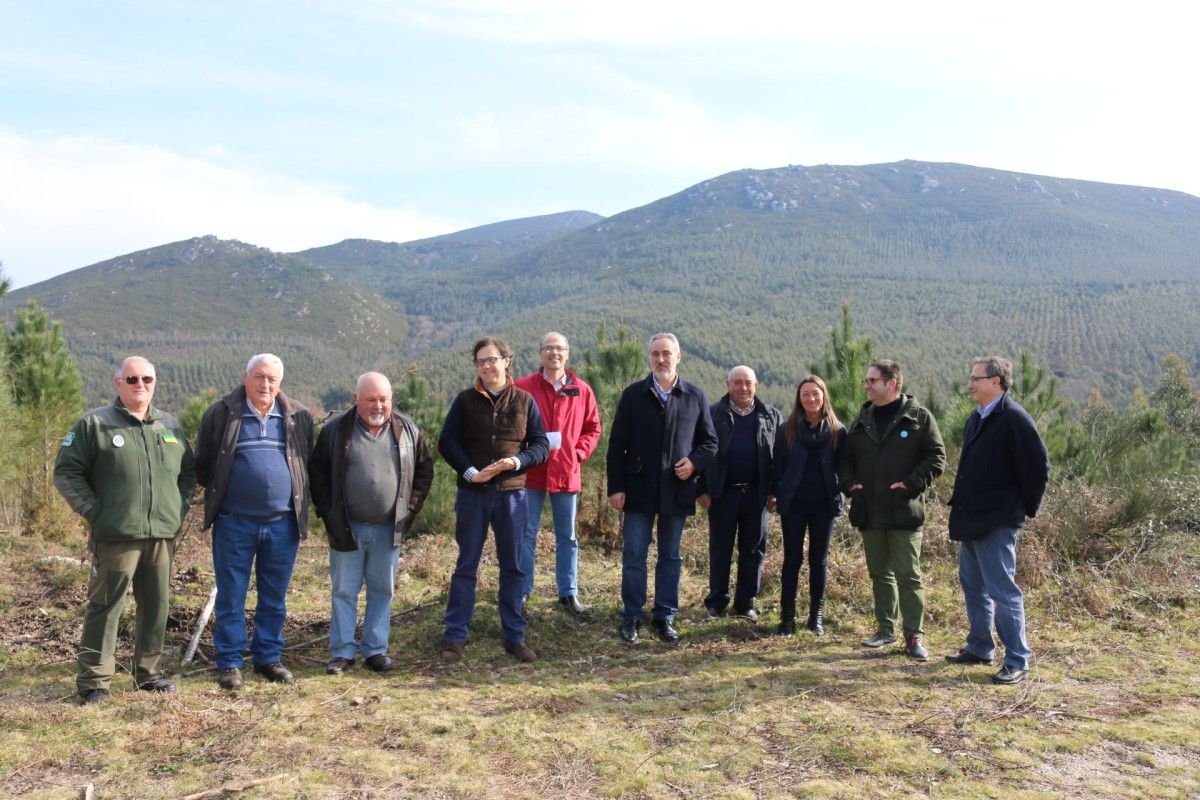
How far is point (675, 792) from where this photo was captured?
324cm

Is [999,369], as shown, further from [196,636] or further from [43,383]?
[43,383]

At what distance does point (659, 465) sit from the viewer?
517 cm

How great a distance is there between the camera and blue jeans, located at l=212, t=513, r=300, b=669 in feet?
14.2

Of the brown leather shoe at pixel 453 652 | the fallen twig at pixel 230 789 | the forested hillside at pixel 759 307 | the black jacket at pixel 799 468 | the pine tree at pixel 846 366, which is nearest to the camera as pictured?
the fallen twig at pixel 230 789

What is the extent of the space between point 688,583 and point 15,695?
4806 millimetres

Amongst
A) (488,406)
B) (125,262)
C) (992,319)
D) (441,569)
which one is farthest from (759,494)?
(125,262)

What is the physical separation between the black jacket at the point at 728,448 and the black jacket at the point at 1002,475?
1.33 metres

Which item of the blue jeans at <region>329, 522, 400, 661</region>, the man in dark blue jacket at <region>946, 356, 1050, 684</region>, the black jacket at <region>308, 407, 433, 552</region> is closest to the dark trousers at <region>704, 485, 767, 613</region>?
the man in dark blue jacket at <region>946, 356, 1050, 684</region>

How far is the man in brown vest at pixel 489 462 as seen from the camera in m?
4.75

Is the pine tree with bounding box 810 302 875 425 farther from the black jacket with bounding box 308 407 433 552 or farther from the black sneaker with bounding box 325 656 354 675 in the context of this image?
the black sneaker with bounding box 325 656 354 675

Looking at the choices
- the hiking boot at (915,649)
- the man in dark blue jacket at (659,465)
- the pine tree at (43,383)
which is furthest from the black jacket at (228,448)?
the pine tree at (43,383)

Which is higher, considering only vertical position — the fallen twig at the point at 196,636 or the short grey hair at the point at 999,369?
the short grey hair at the point at 999,369

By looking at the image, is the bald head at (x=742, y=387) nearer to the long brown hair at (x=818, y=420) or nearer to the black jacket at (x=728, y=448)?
the black jacket at (x=728, y=448)

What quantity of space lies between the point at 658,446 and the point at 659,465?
0.13 m
